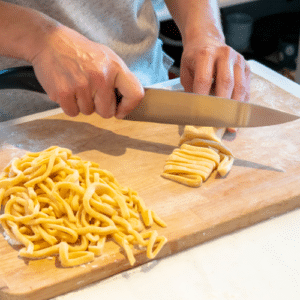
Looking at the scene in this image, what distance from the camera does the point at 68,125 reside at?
1631 millimetres

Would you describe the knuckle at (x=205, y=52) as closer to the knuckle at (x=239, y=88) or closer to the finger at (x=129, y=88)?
the knuckle at (x=239, y=88)

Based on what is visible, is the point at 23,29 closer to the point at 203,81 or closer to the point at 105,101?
the point at 105,101

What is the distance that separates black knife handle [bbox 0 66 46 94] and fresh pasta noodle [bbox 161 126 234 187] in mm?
638

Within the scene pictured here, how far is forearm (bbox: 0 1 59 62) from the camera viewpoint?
1.33 m

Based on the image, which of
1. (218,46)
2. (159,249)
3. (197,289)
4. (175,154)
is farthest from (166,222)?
(218,46)

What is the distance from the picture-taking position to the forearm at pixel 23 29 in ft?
4.35

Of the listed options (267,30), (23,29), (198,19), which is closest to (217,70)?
(198,19)

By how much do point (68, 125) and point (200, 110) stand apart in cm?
58

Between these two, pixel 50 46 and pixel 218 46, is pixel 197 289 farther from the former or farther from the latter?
pixel 218 46

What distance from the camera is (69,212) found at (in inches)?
42.6

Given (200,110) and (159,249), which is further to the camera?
(200,110)

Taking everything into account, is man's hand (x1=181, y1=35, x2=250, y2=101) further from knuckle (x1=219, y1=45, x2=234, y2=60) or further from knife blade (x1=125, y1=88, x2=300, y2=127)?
knife blade (x1=125, y1=88, x2=300, y2=127)

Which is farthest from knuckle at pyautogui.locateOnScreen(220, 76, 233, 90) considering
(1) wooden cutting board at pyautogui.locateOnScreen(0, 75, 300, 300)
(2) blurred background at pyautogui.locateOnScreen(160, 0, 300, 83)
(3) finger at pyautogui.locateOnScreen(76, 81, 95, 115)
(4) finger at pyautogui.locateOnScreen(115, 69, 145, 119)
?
(2) blurred background at pyautogui.locateOnScreen(160, 0, 300, 83)

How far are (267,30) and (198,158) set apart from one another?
9.33ft
